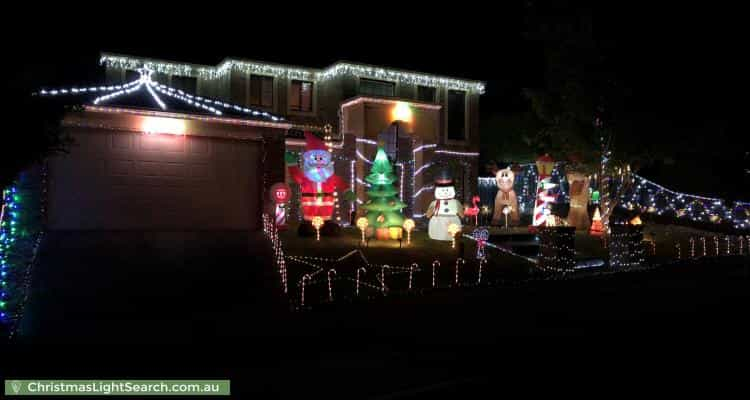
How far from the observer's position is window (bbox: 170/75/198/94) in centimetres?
2478

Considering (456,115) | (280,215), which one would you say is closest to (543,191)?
(456,115)

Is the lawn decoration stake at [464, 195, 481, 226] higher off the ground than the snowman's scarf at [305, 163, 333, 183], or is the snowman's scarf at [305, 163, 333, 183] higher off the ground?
the snowman's scarf at [305, 163, 333, 183]

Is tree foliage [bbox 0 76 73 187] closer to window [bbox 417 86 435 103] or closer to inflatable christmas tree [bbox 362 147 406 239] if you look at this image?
inflatable christmas tree [bbox 362 147 406 239]

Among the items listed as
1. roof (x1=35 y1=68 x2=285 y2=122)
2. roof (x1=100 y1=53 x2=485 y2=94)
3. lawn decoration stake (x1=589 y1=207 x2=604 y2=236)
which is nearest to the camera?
roof (x1=35 y1=68 x2=285 y2=122)

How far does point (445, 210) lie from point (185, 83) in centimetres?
1219

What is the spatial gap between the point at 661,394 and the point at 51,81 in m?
7.46

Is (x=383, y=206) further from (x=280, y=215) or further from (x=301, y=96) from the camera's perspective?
(x=301, y=96)

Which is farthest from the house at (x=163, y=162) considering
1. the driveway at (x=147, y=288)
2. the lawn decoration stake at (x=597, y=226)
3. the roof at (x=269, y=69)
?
the lawn decoration stake at (x=597, y=226)

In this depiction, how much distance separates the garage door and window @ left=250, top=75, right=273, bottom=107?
9.39 m

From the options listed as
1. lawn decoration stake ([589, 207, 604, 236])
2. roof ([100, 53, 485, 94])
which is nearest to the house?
roof ([100, 53, 485, 94])

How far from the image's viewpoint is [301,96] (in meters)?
25.8

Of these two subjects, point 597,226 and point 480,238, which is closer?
point 480,238

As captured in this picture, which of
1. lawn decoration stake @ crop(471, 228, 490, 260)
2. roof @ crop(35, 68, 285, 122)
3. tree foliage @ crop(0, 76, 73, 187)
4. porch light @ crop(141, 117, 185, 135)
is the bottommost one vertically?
lawn decoration stake @ crop(471, 228, 490, 260)

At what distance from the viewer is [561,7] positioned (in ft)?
82.2
